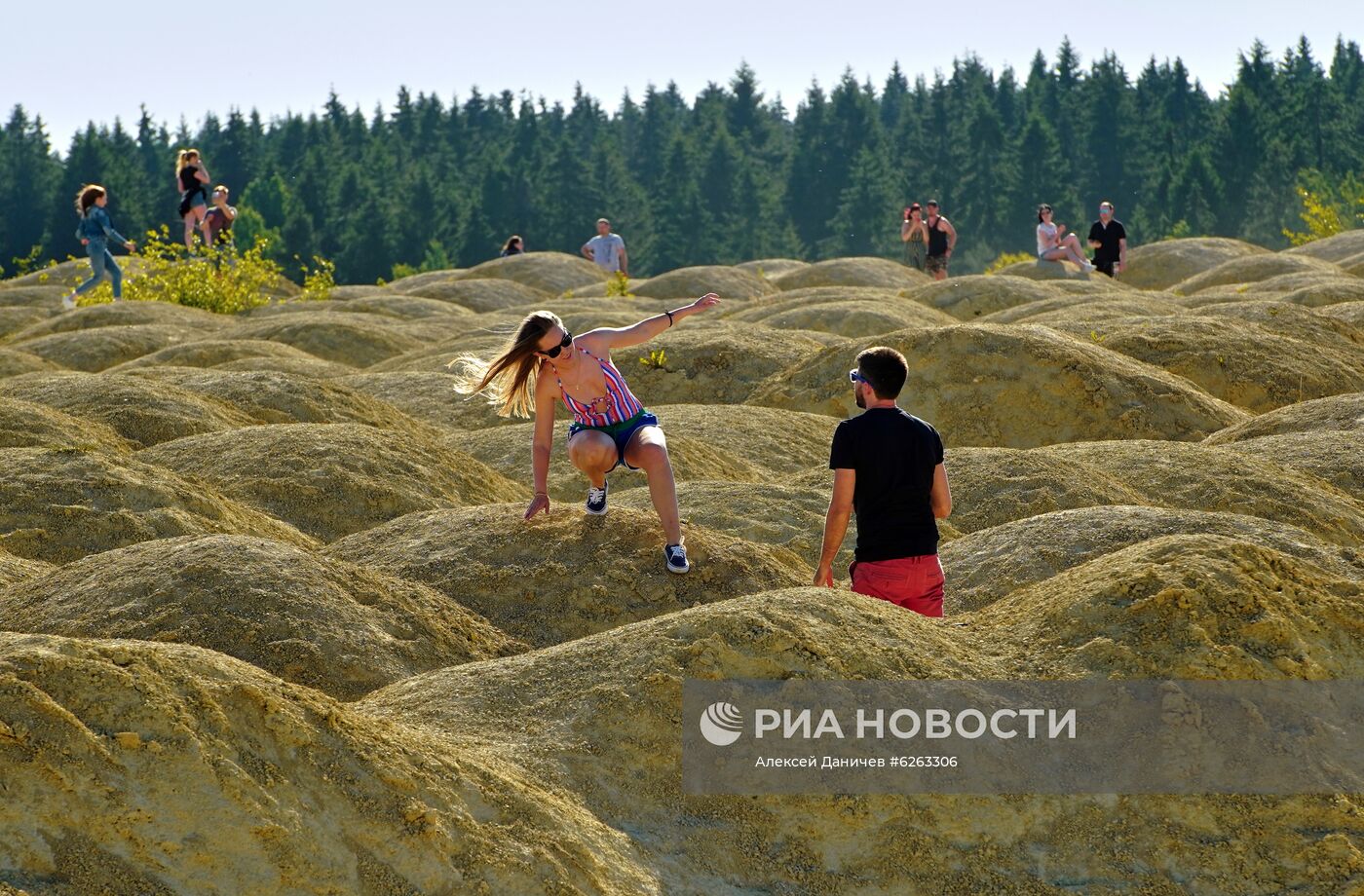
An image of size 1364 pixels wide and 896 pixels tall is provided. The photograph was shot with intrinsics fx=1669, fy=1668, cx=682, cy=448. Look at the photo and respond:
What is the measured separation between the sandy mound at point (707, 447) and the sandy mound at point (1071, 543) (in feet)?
12.2

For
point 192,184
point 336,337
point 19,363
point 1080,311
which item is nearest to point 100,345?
point 19,363

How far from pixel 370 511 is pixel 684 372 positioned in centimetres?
795

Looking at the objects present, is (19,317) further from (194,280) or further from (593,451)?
(593,451)

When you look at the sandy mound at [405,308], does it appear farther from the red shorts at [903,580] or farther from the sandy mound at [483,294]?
the red shorts at [903,580]

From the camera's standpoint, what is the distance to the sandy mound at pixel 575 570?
923 centimetres

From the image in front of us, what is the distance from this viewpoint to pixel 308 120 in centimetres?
10819

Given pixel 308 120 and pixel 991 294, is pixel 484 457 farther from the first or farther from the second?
pixel 308 120

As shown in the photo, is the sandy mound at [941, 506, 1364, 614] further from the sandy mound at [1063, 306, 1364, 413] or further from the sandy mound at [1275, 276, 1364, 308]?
the sandy mound at [1275, 276, 1364, 308]

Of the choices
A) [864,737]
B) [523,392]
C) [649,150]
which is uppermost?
[649,150]

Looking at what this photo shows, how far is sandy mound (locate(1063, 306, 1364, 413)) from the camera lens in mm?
19219

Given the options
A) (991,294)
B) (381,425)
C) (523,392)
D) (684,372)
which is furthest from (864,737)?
(991,294)

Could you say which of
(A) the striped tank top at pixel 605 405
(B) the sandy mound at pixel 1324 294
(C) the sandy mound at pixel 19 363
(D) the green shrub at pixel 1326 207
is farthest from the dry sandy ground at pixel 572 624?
(D) the green shrub at pixel 1326 207

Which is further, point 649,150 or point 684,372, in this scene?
point 649,150

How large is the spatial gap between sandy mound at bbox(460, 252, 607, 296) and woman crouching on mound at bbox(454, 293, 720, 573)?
28276mm
